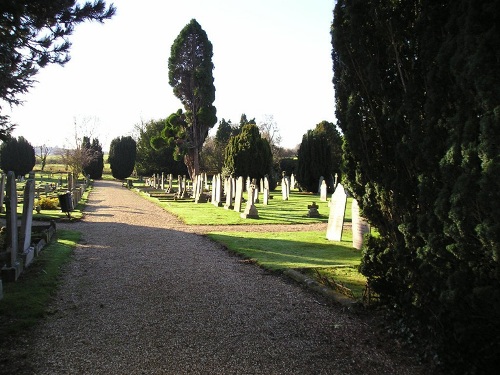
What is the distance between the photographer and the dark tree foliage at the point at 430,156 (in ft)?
10.6

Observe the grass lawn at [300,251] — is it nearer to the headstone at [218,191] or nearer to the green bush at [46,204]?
the headstone at [218,191]

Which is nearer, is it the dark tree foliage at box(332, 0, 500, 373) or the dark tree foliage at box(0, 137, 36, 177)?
the dark tree foliage at box(332, 0, 500, 373)

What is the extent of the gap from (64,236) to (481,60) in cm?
1143

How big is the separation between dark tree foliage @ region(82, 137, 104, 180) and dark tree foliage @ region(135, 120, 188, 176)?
5.52 metres

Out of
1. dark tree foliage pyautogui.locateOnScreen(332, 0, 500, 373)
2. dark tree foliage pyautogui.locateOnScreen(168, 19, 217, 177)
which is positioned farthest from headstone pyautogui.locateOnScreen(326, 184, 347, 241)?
dark tree foliage pyautogui.locateOnScreen(168, 19, 217, 177)

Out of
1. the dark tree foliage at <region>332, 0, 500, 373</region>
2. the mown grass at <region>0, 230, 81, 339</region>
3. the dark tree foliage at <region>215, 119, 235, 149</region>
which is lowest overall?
the mown grass at <region>0, 230, 81, 339</region>

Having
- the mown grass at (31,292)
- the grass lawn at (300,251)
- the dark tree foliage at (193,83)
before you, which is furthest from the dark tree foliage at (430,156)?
the dark tree foliage at (193,83)

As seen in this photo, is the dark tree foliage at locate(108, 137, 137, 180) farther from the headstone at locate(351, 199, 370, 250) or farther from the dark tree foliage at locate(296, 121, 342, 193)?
the headstone at locate(351, 199, 370, 250)

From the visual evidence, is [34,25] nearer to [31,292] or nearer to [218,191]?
[31,292]

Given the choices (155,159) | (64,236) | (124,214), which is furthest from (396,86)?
(155,159)

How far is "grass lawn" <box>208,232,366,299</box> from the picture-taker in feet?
24.2

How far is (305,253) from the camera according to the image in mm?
9898

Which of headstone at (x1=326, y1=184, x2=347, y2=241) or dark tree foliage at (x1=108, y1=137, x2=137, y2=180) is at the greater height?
dark tree foliage at (x1=108, y1=137, x2=137, y2=180)

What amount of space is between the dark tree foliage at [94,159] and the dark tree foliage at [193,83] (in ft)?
82.1
